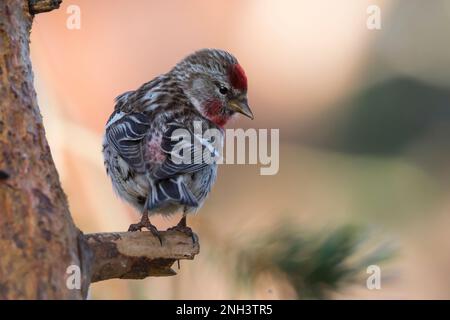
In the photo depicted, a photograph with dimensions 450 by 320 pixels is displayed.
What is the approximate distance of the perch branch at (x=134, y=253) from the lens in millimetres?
2514

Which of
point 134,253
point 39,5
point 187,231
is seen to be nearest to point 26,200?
point 134,253

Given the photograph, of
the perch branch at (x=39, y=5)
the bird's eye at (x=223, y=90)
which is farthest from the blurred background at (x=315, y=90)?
the perch branch at (x=39, y=5)

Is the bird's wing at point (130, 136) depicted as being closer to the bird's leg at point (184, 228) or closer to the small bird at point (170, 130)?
the small bird at point (170, 130)

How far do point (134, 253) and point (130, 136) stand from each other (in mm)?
784

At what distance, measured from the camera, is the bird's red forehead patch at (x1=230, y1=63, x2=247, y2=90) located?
3.75 metres

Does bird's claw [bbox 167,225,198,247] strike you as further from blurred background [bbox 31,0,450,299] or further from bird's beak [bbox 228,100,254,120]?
blurred background [bbox 31,0,450,299]

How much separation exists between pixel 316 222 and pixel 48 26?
3.43 m

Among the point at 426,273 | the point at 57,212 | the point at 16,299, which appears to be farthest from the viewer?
the point at 426,273

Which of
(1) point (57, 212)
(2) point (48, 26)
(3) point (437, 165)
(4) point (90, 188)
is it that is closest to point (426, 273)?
(3) point (437, 165)

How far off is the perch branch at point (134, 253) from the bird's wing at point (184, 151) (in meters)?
0.36

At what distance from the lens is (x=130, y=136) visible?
10.8 feet

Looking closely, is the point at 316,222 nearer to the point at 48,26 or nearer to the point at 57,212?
the point at 57,212

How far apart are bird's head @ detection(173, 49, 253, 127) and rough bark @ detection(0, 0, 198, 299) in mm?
1060

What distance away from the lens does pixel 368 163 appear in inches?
211
